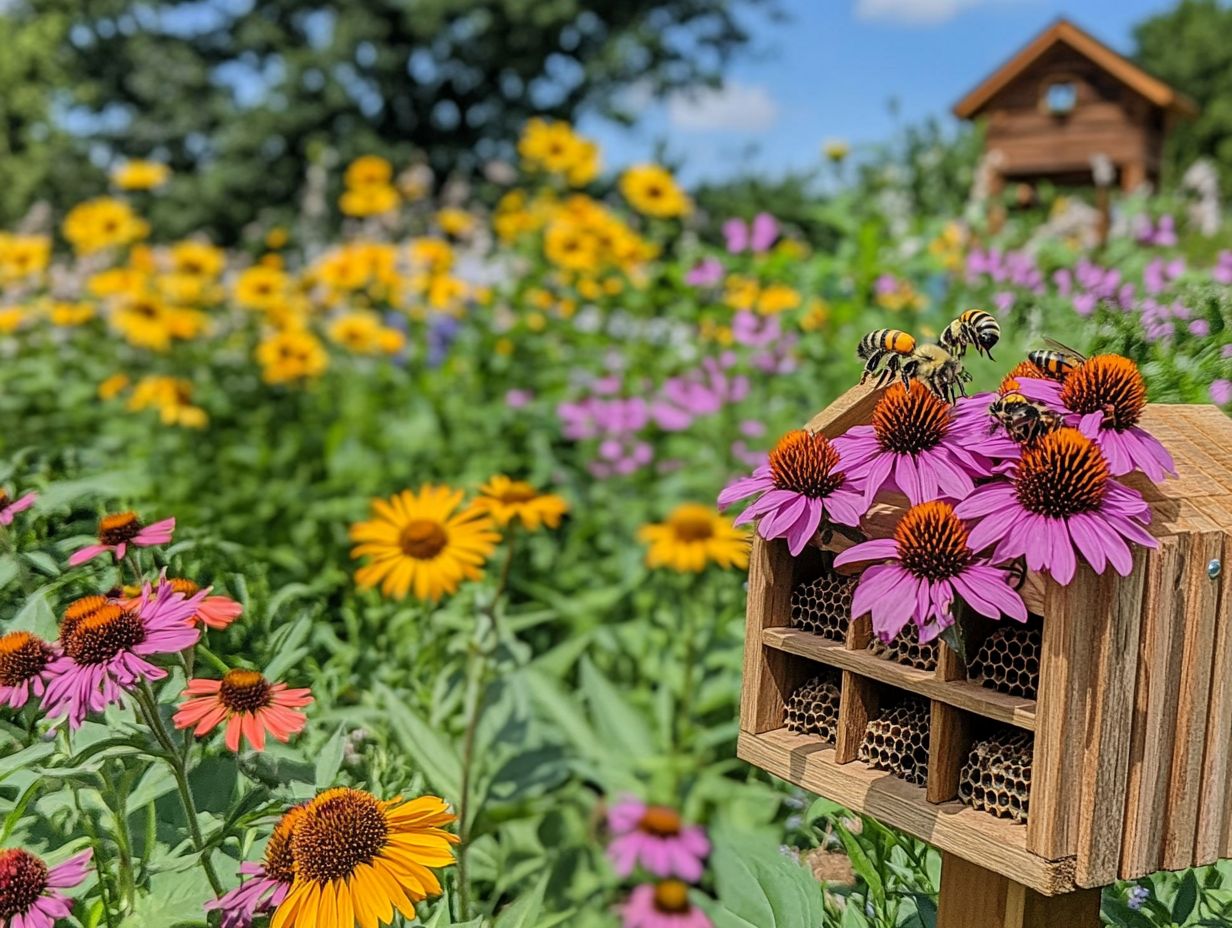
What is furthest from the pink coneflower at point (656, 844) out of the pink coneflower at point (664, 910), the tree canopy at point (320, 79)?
the tree canopy at point (320, 79)

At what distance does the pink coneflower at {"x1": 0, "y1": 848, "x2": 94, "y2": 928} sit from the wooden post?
721 millimetres

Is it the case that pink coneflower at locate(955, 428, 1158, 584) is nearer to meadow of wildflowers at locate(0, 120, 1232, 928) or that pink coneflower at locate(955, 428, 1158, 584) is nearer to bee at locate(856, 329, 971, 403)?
meadow of wildflowers at locate(0, 120, 1232, 928)

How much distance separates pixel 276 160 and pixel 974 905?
1779cm

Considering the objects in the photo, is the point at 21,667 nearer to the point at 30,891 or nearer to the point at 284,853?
the point at 30,891

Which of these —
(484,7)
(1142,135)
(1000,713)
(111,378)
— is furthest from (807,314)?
(484,7)

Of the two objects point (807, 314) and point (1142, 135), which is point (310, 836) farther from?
point (1142, 135)

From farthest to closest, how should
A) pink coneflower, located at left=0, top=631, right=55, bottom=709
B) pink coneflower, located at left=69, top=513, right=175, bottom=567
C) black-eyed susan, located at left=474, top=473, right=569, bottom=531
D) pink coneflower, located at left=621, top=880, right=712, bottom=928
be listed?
1. black-eyed susan, located at left=474, top=473, right=569, bottom=531
2. pink coneflower, located at left=621, top=880, right=712, bottom=928
3. pink coneflower, located at left=69, top=513, right=175, bottom=567
4. pink coneflower, located at left=0, top=631, right=55, bottom=709

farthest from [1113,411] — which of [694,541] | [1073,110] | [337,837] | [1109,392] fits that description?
[1073,110]

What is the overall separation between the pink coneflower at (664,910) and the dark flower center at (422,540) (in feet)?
1.82

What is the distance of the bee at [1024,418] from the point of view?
0.86 meters

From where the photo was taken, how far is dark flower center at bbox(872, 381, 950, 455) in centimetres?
91

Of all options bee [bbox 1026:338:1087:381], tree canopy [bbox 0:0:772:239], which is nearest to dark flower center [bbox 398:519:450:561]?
bee [bbox 1026:338:1087:381]

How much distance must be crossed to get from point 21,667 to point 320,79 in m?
17.4

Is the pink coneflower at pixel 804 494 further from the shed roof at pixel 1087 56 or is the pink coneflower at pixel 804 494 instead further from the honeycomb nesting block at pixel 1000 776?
the shed roof at pixel 1087 56
